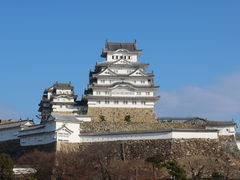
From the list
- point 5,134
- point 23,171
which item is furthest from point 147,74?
point 23,171

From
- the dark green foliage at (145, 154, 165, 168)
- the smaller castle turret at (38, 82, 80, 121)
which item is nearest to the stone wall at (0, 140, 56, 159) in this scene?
the smaller castle turret at (38, 82, 80, 121)

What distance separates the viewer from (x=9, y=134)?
38.1m

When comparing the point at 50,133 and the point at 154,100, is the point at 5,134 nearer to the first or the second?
the point at 50,133

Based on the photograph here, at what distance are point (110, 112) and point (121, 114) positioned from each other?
81 centimetres

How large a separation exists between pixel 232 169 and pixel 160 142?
4598 millimetres

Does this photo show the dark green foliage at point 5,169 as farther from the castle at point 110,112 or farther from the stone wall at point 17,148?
the castle at point 110,112

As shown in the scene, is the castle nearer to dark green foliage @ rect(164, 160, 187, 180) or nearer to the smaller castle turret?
the smaller castle turret

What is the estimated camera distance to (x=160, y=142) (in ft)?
108

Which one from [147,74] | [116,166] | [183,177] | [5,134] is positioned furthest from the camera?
[147,74]

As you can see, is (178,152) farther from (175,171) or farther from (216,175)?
(175,171)

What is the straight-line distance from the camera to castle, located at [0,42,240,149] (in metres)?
33.9

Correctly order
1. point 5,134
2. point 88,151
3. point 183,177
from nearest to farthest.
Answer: point 183,177
point 88,151
point 5,134

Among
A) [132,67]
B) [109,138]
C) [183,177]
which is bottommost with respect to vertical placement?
[183,177]

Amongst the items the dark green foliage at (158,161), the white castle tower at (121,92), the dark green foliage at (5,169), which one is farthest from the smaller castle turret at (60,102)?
the dark green foliage at (158,161)
